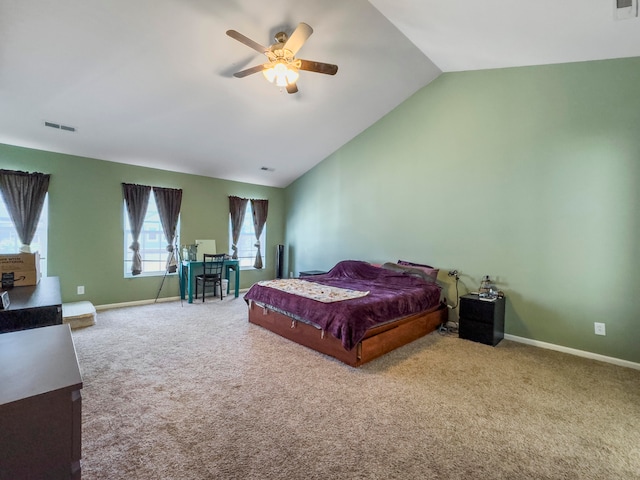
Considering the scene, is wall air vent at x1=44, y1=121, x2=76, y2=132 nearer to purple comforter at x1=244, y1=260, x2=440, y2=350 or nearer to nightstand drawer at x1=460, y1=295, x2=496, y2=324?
purple comforter at x1=244, y1=260, x2=440, y2=350

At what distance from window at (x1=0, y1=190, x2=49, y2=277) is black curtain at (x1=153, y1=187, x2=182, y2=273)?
1514 mm

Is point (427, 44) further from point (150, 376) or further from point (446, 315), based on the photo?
point (150, 376)

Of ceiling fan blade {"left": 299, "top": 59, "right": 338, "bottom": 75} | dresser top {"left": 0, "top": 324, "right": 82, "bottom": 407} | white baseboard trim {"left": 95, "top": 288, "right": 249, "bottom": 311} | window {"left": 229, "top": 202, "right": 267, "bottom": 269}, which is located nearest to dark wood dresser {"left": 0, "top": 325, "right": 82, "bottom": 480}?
dresser top {"left": 0, "top": 324, "right": 82, "bottom": 407}

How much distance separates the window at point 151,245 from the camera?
17.1 feet

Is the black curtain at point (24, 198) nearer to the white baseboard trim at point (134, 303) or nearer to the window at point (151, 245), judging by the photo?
the window at point (151, 245)

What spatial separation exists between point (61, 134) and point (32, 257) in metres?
2.31

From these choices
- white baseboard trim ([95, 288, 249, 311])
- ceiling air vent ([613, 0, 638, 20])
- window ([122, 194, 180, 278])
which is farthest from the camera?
window ([122, 194, 180, 278])

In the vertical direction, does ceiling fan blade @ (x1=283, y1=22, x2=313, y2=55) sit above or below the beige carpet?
above

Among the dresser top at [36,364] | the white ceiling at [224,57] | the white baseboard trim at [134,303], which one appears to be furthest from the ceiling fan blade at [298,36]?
the white baseboard trim at [134,303]

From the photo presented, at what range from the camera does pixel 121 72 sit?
3.21m

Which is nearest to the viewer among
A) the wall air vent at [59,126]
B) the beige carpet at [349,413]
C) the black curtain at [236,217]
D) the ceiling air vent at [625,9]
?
the beige carpet at [349,413]

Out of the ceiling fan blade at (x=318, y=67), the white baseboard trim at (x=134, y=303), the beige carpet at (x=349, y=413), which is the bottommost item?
the beige carpet at (x=349, y=413)

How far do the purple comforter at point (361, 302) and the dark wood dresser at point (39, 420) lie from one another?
2250 millimetres

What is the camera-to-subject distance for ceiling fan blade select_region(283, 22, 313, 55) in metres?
2.48
